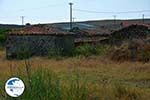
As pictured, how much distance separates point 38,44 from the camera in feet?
116

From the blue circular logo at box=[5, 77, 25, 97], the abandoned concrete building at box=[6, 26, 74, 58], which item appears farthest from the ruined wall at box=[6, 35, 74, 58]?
the blue circular logo at box=[5, 77, 25, 97]

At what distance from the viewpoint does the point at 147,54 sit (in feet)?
92.0

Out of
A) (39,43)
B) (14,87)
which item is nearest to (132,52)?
(39,43)

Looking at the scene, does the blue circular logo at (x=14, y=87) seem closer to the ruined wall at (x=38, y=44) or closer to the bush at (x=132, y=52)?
the bush at (x=132, y=52)

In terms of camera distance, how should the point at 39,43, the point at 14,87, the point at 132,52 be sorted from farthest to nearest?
1. the point at 39,43
2. the point at 132,52
3. the point at 14,87

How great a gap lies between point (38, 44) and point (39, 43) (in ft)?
0.41

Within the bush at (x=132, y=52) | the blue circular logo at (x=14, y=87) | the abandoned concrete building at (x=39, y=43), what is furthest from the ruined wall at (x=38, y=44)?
the blue circular logo at (x=14, y=87)

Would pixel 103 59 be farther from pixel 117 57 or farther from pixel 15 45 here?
pixel 15 45

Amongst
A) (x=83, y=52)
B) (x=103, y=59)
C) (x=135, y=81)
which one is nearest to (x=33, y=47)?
(x=83, y=52)

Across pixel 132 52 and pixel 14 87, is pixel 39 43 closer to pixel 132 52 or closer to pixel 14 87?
pixel 132 52

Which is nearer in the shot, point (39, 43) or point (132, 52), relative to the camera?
point (132, 52)

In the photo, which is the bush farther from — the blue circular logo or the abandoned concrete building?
the blue circular logo

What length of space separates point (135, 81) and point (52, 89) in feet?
30.7

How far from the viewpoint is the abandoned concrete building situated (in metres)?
34.8
